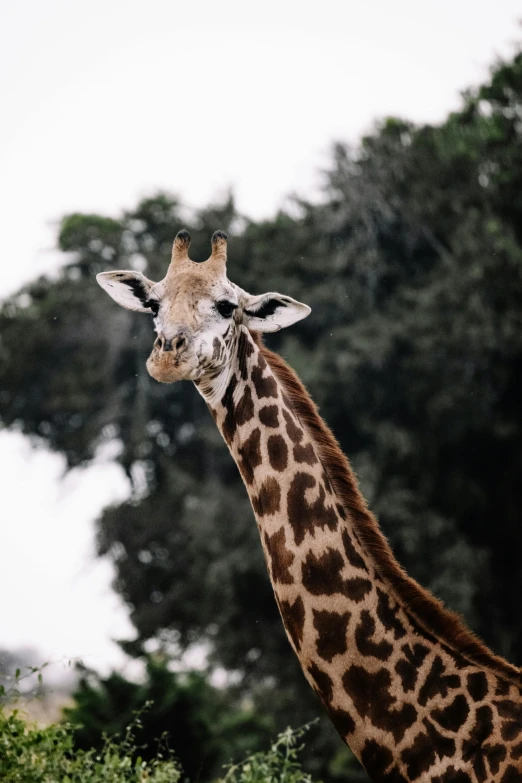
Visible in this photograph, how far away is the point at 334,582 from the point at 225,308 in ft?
5.04

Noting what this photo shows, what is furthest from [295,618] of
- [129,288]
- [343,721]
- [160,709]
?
[160,709]

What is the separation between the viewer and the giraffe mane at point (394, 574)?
16.2 ft

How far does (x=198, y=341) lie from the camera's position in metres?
5.16

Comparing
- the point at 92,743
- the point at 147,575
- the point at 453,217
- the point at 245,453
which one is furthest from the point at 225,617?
the point at 245,453

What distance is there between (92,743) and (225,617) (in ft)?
44.3

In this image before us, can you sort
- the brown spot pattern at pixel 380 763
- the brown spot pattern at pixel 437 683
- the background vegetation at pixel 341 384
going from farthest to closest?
the background vegetation at pixel 341 384 < the brown spot pattern at pixel 437 683 < the brown spot pattern at pixel 380 763

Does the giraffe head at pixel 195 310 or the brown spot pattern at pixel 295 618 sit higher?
the giraffe head at pixel 195 310

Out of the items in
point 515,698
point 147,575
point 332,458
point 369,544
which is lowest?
point 515,698

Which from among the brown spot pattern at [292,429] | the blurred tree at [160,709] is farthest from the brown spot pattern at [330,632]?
the blurred tree at [160,709]

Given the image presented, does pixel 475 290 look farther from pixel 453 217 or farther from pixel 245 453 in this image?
pixel 245 453

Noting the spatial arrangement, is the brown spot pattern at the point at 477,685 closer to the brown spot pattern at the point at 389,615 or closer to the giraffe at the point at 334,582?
the giraffe at the point at 334,582

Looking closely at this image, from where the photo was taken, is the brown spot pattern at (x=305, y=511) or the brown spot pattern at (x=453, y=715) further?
the brown spot pattern at (x=305, y=511)

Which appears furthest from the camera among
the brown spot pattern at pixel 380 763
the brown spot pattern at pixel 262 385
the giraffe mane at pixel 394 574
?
the brown spot pattern at pixel 262 385

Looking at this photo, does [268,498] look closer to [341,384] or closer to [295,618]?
[295,618]
